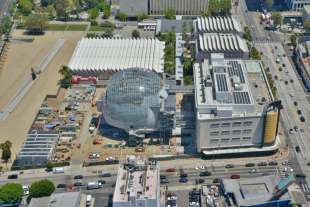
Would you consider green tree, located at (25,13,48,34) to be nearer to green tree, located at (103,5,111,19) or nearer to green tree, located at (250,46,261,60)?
green tree, located at (103,5,111,19)

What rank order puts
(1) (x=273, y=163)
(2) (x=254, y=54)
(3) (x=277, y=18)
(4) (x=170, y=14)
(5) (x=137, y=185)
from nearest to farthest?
(5) (x=137, y=185) < (1) (x=273, y=163) < (2) (x=254, y=54) < (3) (x=277, y=18) < (4) (x=170, y=14)

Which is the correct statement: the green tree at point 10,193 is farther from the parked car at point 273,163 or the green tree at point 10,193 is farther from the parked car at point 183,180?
the parked car at point 273,163

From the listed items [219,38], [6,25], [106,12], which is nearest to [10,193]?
[219,38]

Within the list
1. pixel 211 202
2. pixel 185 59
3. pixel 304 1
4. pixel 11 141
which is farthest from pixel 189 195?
pixel 304 1

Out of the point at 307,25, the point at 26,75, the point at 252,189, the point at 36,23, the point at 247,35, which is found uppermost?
the point at 36,23

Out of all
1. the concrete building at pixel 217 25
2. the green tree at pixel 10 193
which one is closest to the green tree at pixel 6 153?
the green tree at pixel 10 193

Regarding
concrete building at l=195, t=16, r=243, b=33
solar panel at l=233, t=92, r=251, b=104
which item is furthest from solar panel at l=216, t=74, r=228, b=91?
concrete building at l=195, t=16, r=243, b=33

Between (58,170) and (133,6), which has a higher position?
(133,6)

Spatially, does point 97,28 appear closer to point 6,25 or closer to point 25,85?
point 6,25
